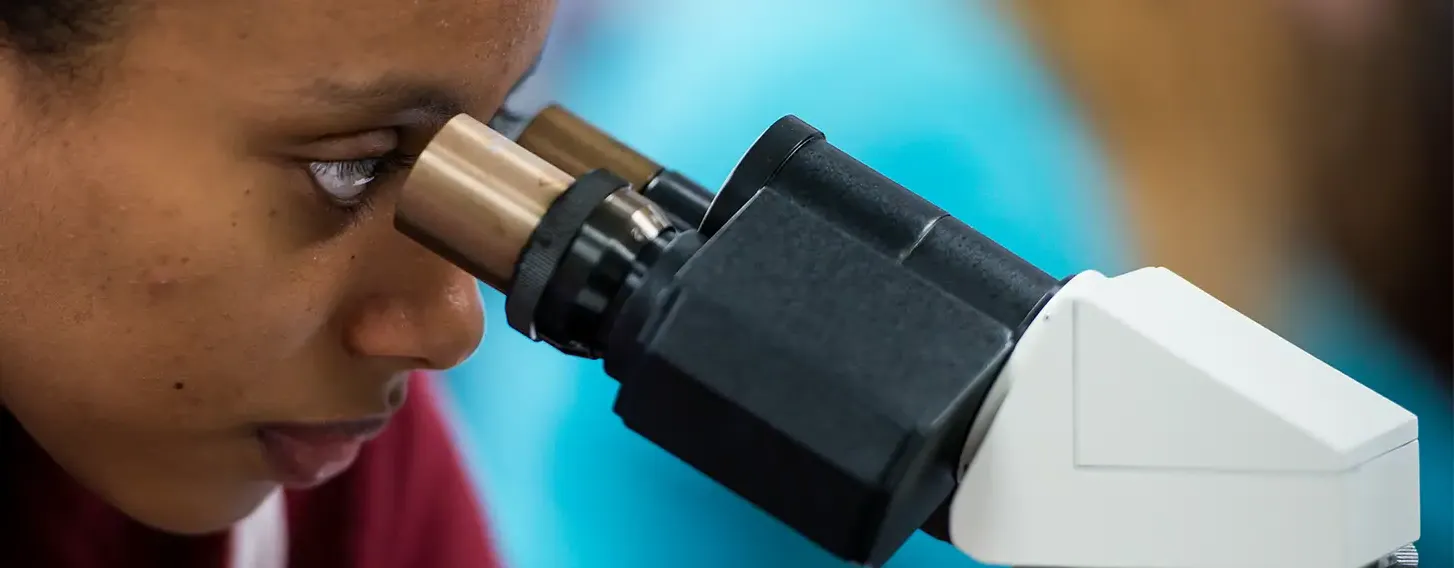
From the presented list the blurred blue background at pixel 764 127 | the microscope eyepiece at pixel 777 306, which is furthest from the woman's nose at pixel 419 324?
the blurred blue background at pixel 764 127

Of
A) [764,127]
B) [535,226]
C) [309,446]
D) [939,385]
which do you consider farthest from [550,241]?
[764,127]

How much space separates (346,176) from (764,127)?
0.36 meters

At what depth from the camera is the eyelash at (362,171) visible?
415mm

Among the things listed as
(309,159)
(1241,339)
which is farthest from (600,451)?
(1241,339)

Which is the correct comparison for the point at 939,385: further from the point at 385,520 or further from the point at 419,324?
the point at 385,520

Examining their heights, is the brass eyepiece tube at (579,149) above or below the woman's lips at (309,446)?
above

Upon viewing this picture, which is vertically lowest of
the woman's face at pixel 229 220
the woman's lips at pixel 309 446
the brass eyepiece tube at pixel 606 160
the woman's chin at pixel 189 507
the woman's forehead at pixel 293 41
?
the woman's chin at pixel 189 507

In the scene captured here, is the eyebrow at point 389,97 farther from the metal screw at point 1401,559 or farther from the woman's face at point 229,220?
the metal screw at point 1401,559

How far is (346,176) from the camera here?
424mm

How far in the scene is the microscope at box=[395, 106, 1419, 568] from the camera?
0.99ft

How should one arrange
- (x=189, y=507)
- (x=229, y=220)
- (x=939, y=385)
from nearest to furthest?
(x=939, y=385), (x=229, y=220), (x=189, y=507)

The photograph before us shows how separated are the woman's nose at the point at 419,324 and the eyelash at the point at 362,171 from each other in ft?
0.13

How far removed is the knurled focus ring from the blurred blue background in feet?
1.29

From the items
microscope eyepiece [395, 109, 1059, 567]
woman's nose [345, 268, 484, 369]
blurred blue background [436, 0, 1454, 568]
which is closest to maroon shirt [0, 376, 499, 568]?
blurred blue background [436, 0, 1454, 568]
